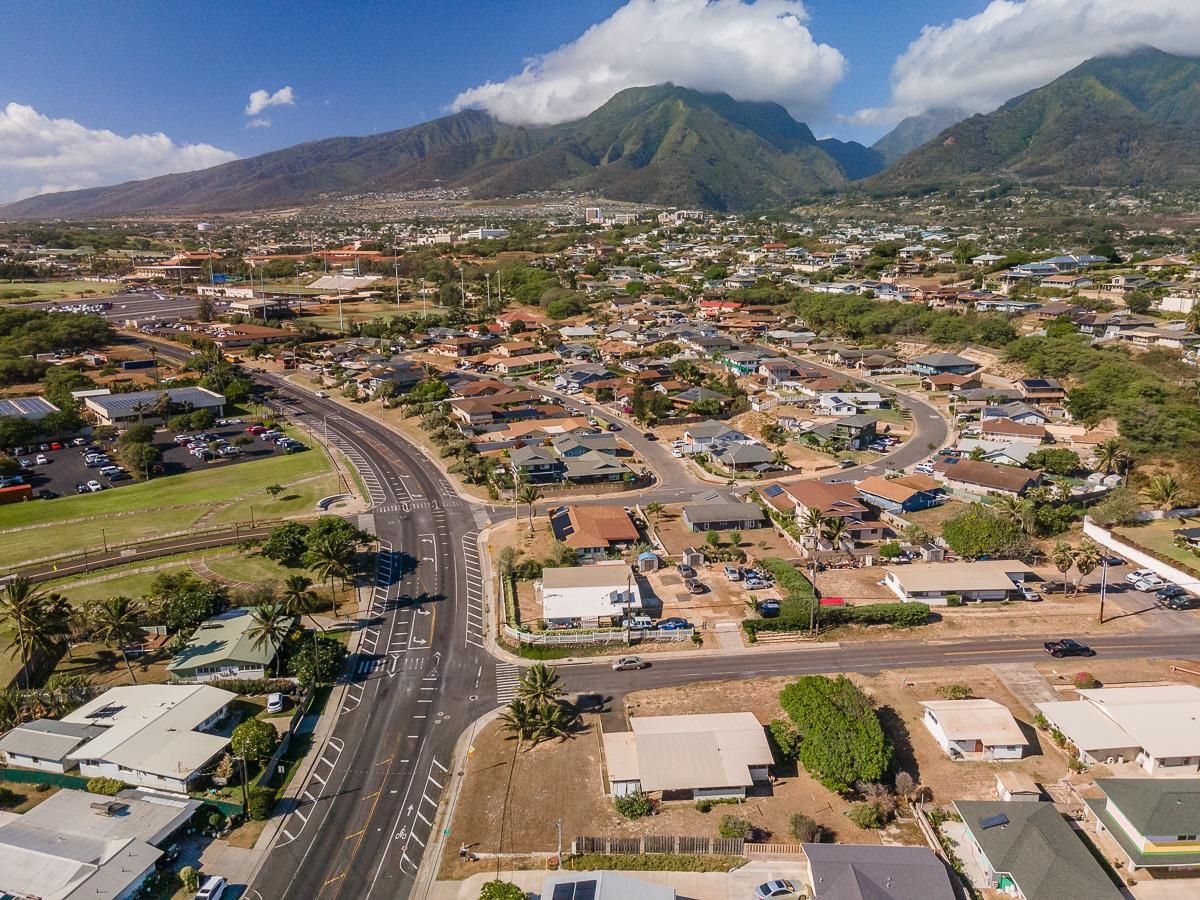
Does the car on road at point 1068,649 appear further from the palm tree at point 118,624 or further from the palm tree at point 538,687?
the palm tree at point 118,624

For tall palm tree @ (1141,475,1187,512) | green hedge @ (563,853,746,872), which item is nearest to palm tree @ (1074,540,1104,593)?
tall palm tree @ (1141,475,1187,512)

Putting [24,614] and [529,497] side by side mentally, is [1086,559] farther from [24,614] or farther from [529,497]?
[24,614]

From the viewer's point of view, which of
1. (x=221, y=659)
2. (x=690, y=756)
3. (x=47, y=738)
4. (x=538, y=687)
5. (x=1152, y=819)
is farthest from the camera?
(x=221, y=659)

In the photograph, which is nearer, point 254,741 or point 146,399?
point 254,741

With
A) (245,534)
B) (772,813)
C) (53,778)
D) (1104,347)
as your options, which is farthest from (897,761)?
(1104,347)

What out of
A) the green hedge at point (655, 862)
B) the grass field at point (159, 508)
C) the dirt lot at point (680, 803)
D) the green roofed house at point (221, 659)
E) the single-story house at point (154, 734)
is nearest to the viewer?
the green hedge at point (655, 862)

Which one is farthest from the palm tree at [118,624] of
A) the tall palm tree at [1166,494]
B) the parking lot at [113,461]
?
the tall palm tree at [1166,494]

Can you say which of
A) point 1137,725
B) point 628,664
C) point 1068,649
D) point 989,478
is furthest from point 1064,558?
point 628,664
